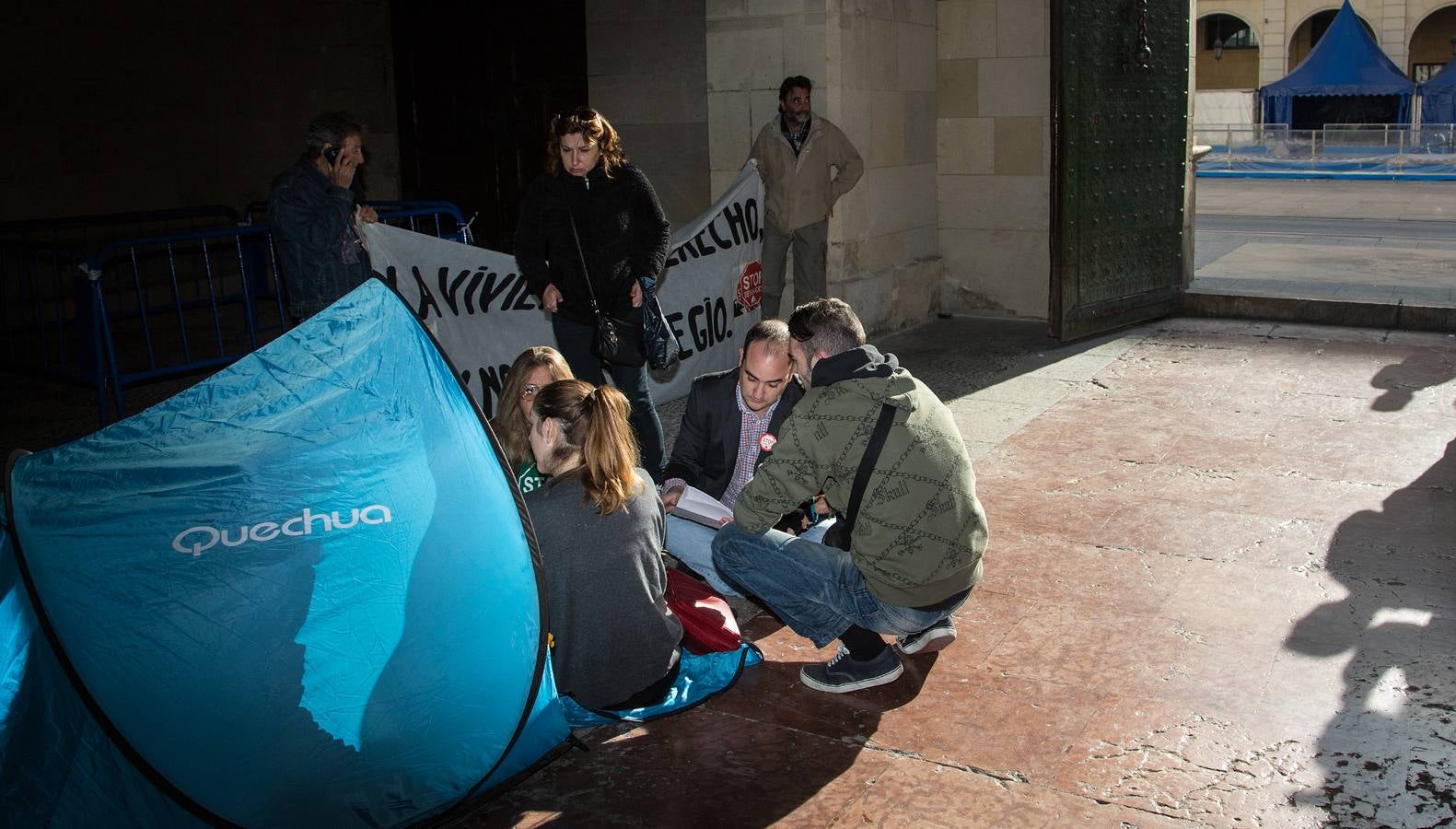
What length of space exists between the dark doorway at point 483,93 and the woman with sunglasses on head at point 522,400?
7405 mm

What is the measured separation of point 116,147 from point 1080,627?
10450mm

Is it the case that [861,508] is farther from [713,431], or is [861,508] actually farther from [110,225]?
[110,225]

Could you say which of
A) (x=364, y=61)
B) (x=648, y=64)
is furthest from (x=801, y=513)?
(x=364, y=61)

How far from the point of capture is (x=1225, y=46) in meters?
42.8

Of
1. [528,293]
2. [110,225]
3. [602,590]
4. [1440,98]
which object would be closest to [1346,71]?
[1440,98]

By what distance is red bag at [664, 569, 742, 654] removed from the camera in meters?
4.61

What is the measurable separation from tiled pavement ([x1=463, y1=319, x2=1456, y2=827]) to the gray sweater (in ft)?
0.81

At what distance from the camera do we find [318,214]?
628 centimetres

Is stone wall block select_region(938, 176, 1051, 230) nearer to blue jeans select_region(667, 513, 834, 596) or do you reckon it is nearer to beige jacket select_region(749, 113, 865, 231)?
beige jacket select_region(749, 113, 865, 231)

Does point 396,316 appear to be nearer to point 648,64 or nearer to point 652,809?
point 652,809

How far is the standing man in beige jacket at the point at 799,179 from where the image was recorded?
9.12 meters

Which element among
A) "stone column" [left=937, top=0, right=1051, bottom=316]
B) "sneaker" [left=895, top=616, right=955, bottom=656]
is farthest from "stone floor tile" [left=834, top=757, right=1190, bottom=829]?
"stone column" [left=937, top=0, right=1051, bottom=316]

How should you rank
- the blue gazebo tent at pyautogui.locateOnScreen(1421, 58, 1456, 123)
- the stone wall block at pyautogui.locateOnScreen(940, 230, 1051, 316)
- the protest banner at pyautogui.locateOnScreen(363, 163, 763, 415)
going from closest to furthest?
the protest banner at pyautogui.locateOnScreen(363, 163, 763, 415) < the stone wall block at pyautogui.locateOnScreen(940, 230, 1051, 316) < the blue gazebo tent at pyautogui.locateOnScreen(1421, 58, 1456, 123)

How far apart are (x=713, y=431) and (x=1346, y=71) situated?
104 feet
